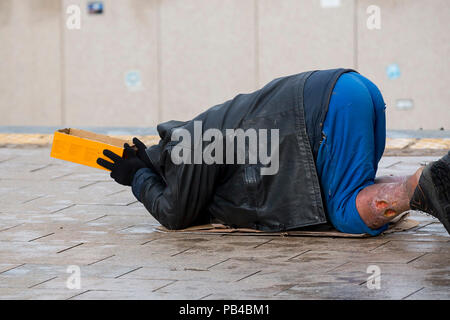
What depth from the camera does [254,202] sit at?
4.49 metres

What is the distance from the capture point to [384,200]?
4156 millimetres

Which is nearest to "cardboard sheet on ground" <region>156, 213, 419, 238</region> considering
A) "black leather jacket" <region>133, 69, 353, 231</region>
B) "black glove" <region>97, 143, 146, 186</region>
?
"black leather jacket" <region>133, 69, 353, 231</region>

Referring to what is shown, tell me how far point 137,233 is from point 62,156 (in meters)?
0.58

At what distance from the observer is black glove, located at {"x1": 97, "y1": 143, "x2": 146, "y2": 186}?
15.7 ft

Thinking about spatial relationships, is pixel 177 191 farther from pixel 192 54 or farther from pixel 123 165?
pixel 192 54

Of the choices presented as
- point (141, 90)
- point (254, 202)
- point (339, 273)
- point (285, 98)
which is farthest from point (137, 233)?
point (141, 90)

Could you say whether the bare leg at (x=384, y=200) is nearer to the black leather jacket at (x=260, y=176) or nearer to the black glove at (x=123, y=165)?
the black leather jacket at (x=260, y=176)

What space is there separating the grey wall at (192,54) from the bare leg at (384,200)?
583cm

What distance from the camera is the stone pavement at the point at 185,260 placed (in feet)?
11.4

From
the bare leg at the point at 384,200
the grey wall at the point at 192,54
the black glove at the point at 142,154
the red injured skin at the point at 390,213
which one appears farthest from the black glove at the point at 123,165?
the grey wall at the point at 192,54

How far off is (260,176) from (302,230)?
1.29ft

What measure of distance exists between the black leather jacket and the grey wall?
219 inches

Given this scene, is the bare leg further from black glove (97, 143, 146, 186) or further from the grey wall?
the grey wall
